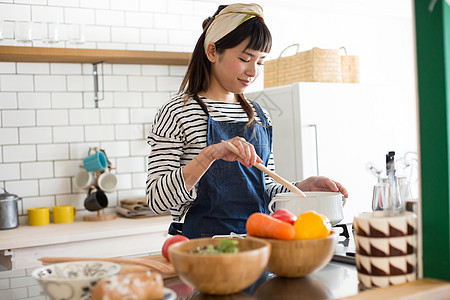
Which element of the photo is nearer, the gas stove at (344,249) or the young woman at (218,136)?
the gas stove at (344,249)

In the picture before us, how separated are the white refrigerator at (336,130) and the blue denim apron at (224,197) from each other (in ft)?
4.71

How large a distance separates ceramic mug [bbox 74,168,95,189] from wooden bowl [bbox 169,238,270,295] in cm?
264

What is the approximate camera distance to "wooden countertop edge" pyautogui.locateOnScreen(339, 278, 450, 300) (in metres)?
1.14

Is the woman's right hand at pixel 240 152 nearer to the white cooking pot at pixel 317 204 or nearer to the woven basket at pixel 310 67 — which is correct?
the white cooking pot at pixel 317 204

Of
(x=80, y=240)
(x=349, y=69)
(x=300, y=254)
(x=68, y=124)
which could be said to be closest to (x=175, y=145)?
(x=300, y=254)

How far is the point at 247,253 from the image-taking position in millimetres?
1104

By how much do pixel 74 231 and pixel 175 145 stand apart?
1.53 metres

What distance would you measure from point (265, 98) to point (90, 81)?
3.94ft

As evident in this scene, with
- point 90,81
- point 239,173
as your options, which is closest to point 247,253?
point 239,173

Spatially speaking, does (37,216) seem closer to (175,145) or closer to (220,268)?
(175,145)

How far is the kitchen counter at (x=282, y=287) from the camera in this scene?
1.18 m

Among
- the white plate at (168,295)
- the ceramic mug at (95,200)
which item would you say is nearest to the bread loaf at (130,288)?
the white plate at (168,295)

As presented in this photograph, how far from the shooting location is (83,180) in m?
Result: 3.71

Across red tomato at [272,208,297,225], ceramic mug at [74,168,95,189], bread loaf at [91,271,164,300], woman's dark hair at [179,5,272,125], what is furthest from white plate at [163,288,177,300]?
ceramic mug at [74,168,95,189]
